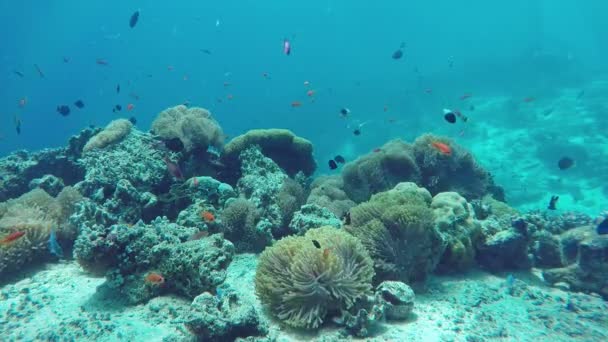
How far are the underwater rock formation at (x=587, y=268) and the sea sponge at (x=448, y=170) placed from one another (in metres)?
3.44

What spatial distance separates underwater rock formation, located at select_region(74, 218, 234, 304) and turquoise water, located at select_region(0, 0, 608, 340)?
0.64 metres

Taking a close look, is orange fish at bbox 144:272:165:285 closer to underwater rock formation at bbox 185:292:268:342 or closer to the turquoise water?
the turquoise water

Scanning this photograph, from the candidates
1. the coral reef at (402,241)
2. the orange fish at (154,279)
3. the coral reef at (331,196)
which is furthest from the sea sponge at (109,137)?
the coral reef at (402,241)

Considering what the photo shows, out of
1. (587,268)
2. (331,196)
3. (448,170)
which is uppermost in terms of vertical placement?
(448,170)

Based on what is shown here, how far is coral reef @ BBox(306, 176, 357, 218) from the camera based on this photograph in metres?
8.61

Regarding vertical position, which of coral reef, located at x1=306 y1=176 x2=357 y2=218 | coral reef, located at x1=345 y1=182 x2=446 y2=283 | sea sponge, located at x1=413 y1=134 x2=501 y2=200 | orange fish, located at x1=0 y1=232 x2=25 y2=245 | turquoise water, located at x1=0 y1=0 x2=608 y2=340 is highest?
turquoise water, located at x1=0 y1=0 x2=608 y2=340

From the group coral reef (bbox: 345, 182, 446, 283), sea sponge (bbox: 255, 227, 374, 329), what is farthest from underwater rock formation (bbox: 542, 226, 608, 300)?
sea sponge (bbox: 255, 227, 374, 329)

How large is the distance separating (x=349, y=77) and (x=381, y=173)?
56763 mm

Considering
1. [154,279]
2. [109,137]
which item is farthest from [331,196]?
[109,137]

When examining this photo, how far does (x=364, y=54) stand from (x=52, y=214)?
78029 millimetres

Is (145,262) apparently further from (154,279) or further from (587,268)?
(587,268)

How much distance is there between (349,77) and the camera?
210ft

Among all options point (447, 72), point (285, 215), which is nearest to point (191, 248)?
point (285, 215)

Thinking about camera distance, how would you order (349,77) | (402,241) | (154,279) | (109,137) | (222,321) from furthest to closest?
(349,77), (109,137), (402,241), (154,279), (222,321)
